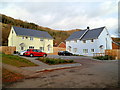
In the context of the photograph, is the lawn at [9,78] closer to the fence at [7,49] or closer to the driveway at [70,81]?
the driveway at [70,81]

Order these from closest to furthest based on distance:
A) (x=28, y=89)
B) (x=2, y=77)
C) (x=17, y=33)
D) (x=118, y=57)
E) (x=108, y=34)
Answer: (x=28, y=89) → (x=2, y=77) → (x=118, y=57) → (x=17, y=33) → (x=108, y=34)

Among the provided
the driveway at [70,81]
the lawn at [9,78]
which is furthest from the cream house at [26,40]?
the driveway at [70,81]

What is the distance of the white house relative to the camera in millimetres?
31953

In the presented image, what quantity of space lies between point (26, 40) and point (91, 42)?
65.0 feet

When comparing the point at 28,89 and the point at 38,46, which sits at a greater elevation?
the point at 38,46

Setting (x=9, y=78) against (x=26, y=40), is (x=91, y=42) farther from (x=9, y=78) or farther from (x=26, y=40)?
(x=9, y=78)

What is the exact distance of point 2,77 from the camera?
7785mm

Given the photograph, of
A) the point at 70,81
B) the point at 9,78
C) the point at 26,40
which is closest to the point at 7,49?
the point at 26,40

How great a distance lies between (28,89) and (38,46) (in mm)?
31059

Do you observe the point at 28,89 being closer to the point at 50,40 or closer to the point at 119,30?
the point at 119,30

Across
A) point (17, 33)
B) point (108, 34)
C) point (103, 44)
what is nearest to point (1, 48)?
point (17, 33)

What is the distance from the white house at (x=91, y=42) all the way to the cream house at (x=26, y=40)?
30.2ft

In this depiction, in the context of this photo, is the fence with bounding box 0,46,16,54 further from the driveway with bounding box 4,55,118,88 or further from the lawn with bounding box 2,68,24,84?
the driveway with bounding box 4,55,118,88

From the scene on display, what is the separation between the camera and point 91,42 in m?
33.2
